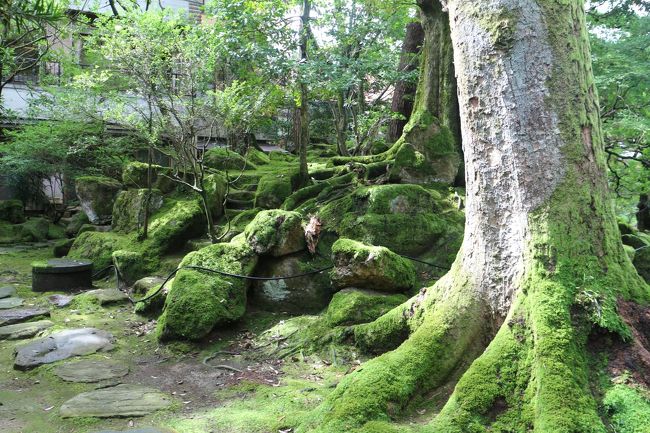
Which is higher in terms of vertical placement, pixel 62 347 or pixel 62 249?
pixel 62 249

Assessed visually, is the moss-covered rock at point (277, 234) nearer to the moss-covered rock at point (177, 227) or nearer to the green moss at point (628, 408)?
the moss-covered rock at point (177, 227)

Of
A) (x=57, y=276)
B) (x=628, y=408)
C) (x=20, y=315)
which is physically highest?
(x=57, y=276)

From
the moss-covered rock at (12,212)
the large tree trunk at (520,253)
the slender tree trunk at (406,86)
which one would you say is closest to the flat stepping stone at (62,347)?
the large tree trunk at (520,253)

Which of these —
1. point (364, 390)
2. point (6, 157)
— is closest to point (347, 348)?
point (364, 390)

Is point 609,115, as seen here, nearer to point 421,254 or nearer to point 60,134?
point 421,254

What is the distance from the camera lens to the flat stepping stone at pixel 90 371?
4406mm

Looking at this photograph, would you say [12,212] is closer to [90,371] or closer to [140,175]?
[140,175]

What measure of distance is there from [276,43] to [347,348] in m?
5.71

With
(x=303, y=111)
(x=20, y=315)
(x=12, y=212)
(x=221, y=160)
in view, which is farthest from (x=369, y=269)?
(x=12, y=212)

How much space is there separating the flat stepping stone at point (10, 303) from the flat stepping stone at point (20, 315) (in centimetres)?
Answer: 28

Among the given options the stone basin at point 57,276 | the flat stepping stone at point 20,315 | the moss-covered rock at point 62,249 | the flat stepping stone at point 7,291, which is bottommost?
the flat stepping stone at point 20,315

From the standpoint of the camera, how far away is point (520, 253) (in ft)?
9.42

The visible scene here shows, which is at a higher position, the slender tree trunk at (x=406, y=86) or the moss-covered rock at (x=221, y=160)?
the slender tree trunk at (x=406, y=86)

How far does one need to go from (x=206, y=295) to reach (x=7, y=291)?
4.44 m
